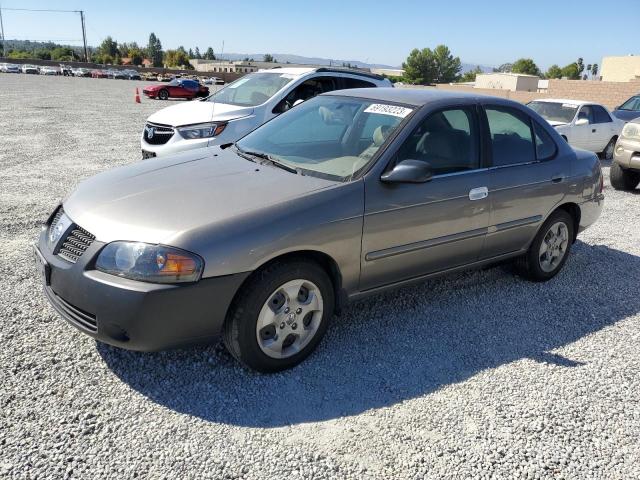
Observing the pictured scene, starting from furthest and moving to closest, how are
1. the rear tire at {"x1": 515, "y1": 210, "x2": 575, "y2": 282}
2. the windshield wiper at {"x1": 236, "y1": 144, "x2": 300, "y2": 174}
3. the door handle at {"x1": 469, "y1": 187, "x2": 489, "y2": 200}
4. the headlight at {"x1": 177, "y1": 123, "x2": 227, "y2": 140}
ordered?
the headlight at {"x1": 177, "y1": 123, "x2": 227, "y2": 140}, the rear tire at {"x1": 515, "y1": 210, "x2": 575, "y2": 282}, the door handle at {"x1": 469, "y1": 187, "x2": 489, "y2": 200}, the windshield wiper at {"x1": 236, "y1": 144, "x2": 300, "y2": 174}

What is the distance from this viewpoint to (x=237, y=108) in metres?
7.97

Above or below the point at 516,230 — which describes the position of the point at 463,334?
below

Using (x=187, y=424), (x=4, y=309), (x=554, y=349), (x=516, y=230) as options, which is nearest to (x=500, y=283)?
(x=516, y=230)

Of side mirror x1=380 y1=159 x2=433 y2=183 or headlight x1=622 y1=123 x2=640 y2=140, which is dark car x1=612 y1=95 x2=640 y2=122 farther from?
side mirror x1=380 y1=159 x2=433 y2=183

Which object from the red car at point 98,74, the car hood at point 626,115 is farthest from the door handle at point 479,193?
the red car at point 98,74

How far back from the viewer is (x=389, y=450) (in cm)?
276

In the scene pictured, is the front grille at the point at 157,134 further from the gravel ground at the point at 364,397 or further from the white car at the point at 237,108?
the gravel ground at the point at 364,397

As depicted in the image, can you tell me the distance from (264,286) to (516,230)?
8.18ft

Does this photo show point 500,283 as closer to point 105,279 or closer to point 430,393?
point 430,393

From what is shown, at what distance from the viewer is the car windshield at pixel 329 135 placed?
3721 millimetres

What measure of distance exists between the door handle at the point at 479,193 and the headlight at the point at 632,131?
5.95m

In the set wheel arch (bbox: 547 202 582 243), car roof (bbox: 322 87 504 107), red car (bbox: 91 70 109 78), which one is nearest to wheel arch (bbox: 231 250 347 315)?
car roof (bbox: 322 87 504 107)

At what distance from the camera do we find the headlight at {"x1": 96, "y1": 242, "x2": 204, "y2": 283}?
2.83 metres

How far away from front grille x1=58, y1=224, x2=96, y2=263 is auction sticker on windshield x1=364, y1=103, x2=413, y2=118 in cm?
222
